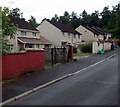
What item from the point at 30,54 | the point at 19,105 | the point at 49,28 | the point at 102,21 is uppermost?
the point at 102,21

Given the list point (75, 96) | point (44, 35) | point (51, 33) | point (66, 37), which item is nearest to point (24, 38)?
point (51, 33)

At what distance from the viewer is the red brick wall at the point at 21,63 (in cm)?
1027

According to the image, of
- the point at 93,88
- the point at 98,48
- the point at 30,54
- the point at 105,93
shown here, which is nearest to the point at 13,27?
the point at 30,54

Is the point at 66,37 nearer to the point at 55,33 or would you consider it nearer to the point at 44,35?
the point at 55,33

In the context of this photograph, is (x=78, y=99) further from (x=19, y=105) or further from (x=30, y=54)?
(x=30, y=54)

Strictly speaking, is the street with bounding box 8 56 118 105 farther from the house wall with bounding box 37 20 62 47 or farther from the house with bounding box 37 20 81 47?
the house wall with bounding box 37 20 62 47

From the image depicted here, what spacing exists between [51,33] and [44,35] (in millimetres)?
1854

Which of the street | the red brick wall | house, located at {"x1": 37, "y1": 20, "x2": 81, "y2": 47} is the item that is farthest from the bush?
the street

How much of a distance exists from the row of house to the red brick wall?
15696 millimetres

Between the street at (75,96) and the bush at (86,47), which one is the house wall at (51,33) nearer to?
the bush at (86,47)

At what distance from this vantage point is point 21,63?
460 inches

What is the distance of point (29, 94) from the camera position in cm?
779

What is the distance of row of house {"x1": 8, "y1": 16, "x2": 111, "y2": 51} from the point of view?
31.8 m

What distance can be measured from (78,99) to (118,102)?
4.36 ft
